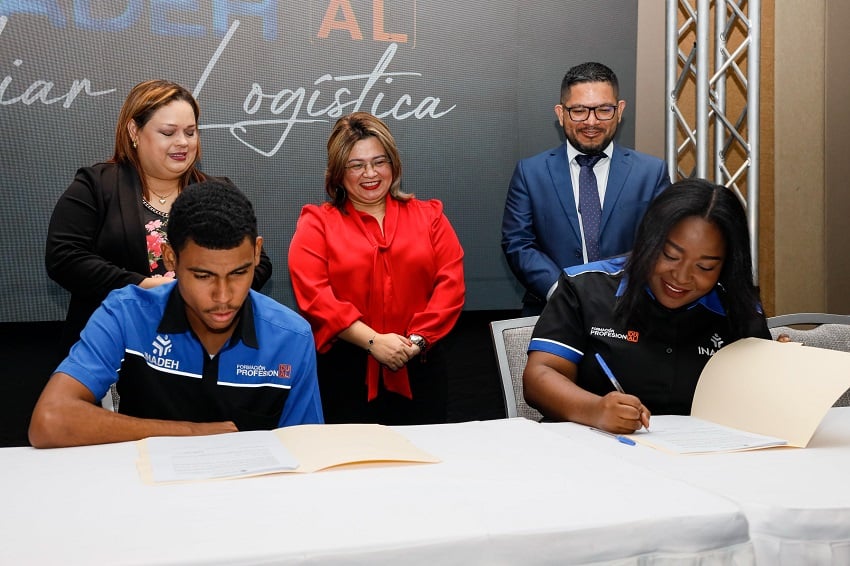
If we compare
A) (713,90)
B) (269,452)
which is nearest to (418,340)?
(269,452)

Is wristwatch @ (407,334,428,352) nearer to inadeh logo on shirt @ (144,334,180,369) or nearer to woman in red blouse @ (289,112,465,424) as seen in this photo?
woman in red blouse @ (289,112,465,424)

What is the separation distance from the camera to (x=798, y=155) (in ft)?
13.2

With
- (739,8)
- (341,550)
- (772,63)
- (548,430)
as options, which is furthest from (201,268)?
(772,63)

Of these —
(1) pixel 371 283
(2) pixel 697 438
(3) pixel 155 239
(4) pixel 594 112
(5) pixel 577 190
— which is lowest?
(2) pixel 697 438

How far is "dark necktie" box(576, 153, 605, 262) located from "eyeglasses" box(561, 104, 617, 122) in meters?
0.13

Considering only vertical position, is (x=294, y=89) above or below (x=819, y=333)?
above

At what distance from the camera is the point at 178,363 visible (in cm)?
168

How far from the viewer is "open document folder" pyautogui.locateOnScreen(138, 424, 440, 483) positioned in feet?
4.00

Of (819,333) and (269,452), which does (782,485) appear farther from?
(819,333)

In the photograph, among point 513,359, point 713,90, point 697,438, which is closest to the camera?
point 697,438

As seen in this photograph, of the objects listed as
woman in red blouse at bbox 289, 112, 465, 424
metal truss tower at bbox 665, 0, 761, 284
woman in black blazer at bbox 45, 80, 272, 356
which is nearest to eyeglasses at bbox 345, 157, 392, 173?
woman in red blouse at bbox 289, 112, 465, 424

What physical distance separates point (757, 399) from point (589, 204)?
1319 millimetres

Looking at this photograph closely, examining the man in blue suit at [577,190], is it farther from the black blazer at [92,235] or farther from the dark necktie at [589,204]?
the black blazer at [92,235]

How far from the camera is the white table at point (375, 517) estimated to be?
0.93 meters
